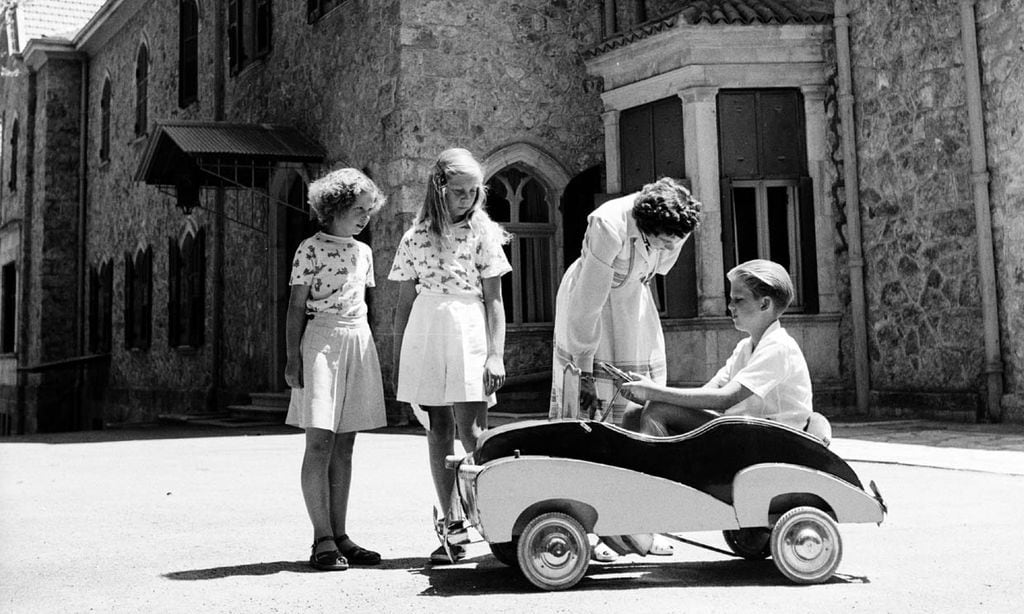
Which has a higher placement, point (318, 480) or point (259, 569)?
point (318, 480)

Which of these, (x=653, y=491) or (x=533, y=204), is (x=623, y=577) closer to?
(x=653, y=491)

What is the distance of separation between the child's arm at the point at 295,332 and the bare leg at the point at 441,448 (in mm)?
536

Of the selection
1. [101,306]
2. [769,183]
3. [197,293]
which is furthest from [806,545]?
[101,306]

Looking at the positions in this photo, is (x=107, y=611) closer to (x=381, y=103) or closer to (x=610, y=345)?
(x=610, y=345)

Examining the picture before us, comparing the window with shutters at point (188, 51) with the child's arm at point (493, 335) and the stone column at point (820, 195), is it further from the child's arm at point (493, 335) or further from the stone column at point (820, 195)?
the child's arm at point (493, 335)

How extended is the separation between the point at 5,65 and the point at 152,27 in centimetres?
717

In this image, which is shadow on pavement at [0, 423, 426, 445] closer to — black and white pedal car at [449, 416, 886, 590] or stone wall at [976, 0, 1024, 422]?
stone wall at [976, 0, 1024, 422]

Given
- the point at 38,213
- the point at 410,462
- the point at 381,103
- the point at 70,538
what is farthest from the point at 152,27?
the point at 70,538

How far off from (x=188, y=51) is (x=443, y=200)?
54.5 ft

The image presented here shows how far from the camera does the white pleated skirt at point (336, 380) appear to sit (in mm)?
4676

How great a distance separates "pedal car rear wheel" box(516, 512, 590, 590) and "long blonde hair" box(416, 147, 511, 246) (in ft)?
4.28

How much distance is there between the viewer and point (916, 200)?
11391mm

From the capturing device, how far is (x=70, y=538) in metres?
5.42

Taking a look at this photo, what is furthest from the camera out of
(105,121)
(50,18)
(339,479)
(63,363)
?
(50,18)
